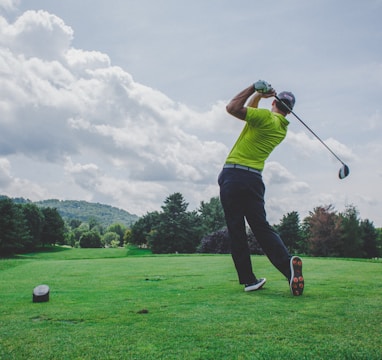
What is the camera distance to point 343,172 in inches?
240

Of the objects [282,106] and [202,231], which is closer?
[282,106]

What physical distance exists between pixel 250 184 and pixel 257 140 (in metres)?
0.58

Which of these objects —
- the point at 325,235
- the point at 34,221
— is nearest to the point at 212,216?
the point at 325,235

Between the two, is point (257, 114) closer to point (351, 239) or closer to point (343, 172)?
point (343, 172)

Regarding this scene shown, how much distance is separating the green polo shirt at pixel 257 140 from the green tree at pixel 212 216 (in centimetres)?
5843

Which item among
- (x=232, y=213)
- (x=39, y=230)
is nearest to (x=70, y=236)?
(x=39, y=230)

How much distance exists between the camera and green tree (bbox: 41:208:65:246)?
62.8m

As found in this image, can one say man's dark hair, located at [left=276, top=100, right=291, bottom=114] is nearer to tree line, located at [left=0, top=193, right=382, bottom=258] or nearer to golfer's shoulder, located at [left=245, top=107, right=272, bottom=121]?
golfer's shoulder, located at [left=245, top=107, right=272, bottom=121]

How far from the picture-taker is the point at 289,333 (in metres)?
2.49

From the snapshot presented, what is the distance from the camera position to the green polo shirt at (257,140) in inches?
190

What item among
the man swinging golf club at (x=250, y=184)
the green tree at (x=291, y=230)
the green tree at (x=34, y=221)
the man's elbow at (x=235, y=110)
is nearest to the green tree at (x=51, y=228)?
the green tree at (x=34, y=221)

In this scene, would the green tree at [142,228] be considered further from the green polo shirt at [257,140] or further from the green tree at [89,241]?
the green polo shirt at [257,140]

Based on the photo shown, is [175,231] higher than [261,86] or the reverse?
the reverse

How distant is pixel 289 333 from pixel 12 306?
9.22 feet
